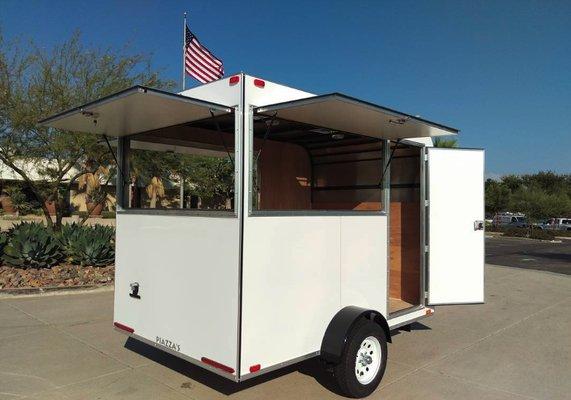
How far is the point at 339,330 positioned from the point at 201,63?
7.19m

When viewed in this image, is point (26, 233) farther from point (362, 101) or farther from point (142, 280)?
point (362, 101)

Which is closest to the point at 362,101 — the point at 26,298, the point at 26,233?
the point at 26,298

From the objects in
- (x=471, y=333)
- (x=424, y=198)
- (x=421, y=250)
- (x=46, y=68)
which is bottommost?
(x=471, y=333)

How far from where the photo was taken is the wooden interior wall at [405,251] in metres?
6.00

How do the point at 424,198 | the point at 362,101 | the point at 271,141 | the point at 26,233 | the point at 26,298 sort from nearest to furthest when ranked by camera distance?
the point at 362,101, the point at 424,198, the point at 271,141, the point at 26,298, the point at 26,233

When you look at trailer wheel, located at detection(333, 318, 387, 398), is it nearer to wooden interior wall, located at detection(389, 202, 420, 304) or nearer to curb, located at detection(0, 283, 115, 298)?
wooden interior wall, located at detection(389, 202, 420, 304)

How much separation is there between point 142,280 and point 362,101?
8.47 ft

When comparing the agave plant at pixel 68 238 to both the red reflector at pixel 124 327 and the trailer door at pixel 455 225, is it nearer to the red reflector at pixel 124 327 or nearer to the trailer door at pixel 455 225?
the red reflector at pixel 124 327

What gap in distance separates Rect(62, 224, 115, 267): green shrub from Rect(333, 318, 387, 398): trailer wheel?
267 inches

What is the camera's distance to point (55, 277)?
8.66m

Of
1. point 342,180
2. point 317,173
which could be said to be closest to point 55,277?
point 317,173

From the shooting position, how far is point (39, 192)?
461 inches

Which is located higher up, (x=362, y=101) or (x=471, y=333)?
(x=362, y=101)

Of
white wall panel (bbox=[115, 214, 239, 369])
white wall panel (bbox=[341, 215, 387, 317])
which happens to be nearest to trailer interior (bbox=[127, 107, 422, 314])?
white wall panel (bbox=[341, 215, 387, 317])
